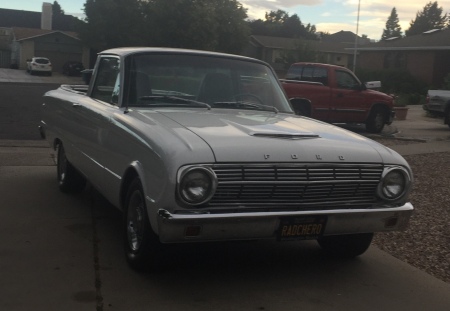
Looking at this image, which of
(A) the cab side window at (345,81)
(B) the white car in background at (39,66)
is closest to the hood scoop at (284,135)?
(A) the cab side window at (345,81)

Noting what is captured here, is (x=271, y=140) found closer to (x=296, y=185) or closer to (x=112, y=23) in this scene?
(x=296, y=185)

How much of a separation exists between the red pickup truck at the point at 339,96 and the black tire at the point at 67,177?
8.56 m

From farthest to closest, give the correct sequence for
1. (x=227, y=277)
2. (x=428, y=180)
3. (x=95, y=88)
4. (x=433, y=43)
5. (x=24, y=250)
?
1. (x=433, y=43)
2. (x=428, y=180)
3. (x=95, y=88)
4. (x=24, y=250)
5. (x=227, y=277)

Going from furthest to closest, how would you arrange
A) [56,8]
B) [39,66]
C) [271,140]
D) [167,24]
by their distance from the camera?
1. [56,8]
2. [39,66]
3. [167,24]
4. [271,140]

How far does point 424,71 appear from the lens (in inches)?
1565

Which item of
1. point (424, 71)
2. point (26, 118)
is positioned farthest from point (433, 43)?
point (26, 118)

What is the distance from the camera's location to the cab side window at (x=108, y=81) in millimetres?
6195

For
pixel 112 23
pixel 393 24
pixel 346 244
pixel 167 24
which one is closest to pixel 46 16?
pixel 112 23

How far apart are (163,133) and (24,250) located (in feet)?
5.88

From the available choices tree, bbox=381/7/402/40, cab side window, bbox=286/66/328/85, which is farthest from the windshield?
tree, bbox=381/7/402/40

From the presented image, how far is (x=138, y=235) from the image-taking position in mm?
5070

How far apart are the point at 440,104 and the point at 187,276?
15.3 metres

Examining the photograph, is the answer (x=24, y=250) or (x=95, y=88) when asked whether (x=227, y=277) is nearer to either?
(x=24, y=250)

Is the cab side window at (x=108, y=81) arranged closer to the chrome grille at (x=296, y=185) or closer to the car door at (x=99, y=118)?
the car door at (x=99, y=118)
